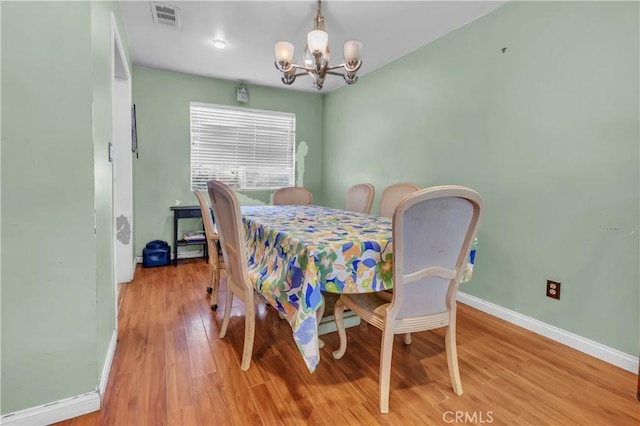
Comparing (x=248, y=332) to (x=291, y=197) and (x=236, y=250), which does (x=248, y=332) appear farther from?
(x=291, y=197)

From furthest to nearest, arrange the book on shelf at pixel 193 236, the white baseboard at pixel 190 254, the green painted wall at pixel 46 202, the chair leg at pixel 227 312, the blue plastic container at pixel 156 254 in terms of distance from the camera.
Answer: the white baseboard at pixel 190 254 → the book on shelf at pixel 193 236 → the blue plastic container at pixel 156 254 → the chair leg at pixel 227 312 → the green painted wall at pixel 46 202

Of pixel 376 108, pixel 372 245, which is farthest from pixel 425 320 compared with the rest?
pixel 376 108

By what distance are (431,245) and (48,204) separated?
59.0 inches

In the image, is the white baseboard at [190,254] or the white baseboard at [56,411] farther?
the white baseboard at [190,254]

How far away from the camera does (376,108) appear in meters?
3.63

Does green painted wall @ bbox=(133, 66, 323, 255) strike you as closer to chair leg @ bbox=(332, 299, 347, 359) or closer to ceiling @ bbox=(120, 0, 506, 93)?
ceiling @ bbox=(120, 0, 506, 93)

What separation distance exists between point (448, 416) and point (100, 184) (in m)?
1.89

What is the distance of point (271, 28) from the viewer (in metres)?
2.66

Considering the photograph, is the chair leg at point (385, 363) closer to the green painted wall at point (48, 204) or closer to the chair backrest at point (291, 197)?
the green painted wall at point (48, 204)

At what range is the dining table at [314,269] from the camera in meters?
1.31

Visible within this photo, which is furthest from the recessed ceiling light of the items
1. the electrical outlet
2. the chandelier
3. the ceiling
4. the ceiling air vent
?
the electrical outlet

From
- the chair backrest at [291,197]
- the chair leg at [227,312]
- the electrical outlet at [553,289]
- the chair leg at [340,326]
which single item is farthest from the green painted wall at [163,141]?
the electrical outlet at [553,289]

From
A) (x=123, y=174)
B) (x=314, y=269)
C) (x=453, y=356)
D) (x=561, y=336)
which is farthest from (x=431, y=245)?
(x=123, y=174)

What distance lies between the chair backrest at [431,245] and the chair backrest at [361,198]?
62.0 inches
